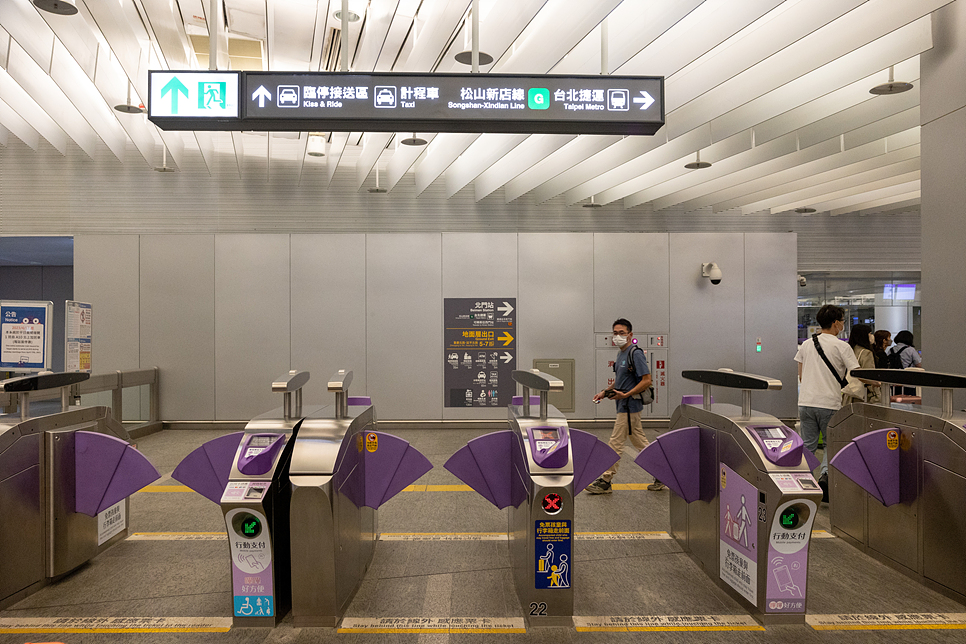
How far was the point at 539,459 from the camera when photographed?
311 cm

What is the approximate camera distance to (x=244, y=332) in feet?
27.8

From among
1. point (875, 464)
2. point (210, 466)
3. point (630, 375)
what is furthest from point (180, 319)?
point (875, 464)

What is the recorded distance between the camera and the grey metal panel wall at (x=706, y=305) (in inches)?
342

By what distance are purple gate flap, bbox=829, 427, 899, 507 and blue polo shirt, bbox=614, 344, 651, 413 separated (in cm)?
187

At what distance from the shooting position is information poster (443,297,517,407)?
8.52 m

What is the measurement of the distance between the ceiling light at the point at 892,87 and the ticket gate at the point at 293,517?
4.93m

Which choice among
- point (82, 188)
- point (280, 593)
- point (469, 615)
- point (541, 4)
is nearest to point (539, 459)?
point (469, 615)

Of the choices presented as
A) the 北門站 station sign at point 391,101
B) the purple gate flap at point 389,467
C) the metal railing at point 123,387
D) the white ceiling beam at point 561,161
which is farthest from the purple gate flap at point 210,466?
the white ceiling beam at point 561,161

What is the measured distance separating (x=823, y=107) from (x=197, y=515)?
6.58 meters

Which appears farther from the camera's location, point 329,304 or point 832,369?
point 329,304

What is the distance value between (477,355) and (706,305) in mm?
3416

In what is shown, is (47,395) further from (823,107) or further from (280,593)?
(823,107)

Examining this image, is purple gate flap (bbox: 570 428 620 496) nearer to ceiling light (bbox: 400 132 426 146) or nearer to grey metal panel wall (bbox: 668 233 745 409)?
ceiling light (bbox: 400 132 426 146)

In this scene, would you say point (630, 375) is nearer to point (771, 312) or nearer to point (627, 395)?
point (627, 395)
